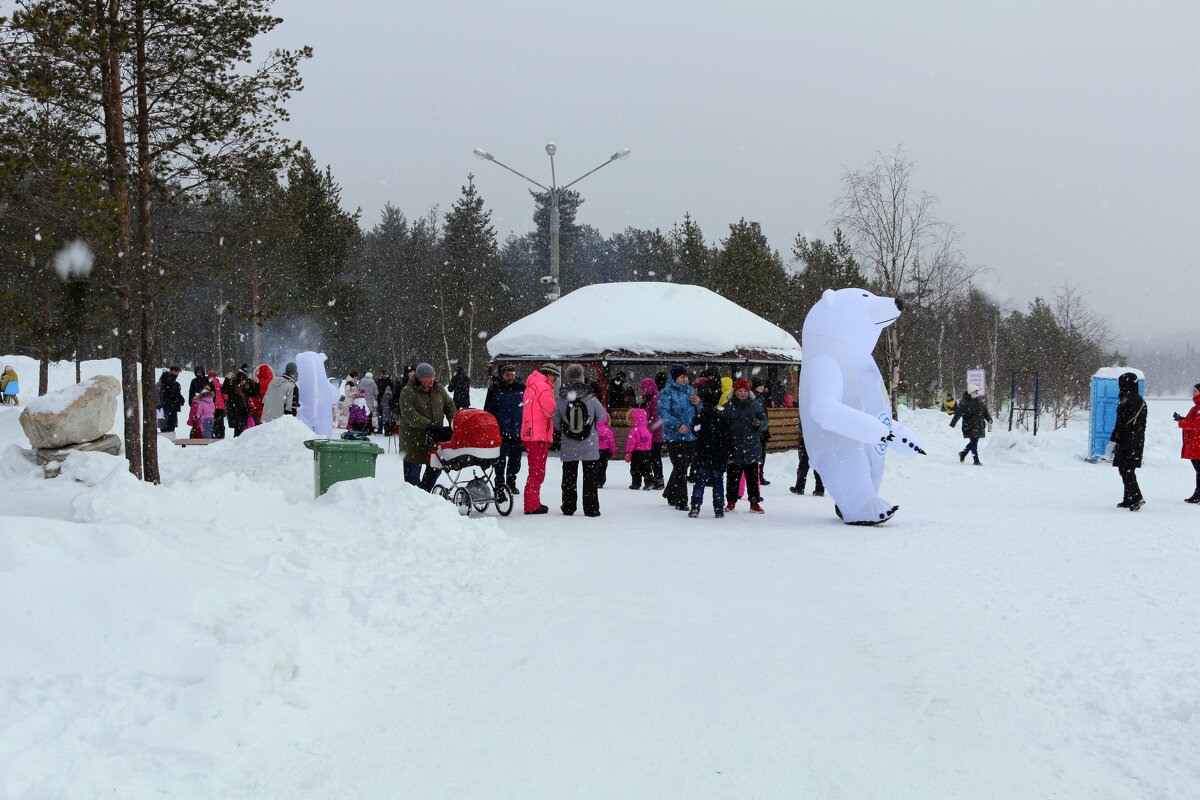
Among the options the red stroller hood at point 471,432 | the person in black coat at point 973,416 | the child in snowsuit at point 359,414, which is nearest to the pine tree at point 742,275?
the child in snowsuit at point 359,414

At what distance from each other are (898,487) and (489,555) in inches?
342

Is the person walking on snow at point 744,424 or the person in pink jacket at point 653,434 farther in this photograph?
the person in pink jacket at point 653,434

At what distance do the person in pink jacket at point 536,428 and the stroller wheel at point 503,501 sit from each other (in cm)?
22

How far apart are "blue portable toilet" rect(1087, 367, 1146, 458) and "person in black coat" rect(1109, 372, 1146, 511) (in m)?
7.83

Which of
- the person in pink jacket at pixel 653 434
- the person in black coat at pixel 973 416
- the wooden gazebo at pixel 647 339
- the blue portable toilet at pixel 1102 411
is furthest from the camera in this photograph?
the wooden gazebo at pixel 647 339

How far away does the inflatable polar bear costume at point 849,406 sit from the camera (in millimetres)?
10102

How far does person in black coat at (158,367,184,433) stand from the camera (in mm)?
21375

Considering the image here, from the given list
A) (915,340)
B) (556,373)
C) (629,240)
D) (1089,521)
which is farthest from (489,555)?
(629,240)

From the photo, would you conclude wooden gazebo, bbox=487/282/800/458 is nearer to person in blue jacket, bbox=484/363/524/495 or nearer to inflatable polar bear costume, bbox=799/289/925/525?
person in blue jacket, bbox=484/363/524/495

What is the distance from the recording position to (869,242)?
29250 mm

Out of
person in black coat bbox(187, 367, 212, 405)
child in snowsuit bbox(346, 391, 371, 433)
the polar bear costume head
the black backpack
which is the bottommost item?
child in snowsuit bbox(346, 391, 371, 433)

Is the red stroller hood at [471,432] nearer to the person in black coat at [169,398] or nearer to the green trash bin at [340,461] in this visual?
the green trash bin at [340,461]

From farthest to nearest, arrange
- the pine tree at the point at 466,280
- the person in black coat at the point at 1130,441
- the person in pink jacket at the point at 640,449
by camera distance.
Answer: the pine tree at the point at 466,280 < the person in pink jacket at the point at 640,449 < the person in black coat at the point at 1130,441

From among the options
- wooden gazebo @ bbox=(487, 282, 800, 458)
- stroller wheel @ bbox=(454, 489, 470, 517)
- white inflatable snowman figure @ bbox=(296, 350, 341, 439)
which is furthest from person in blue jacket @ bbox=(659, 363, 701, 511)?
white inflatable snowman figure @ bbox=(296, 350, 341, 439)
